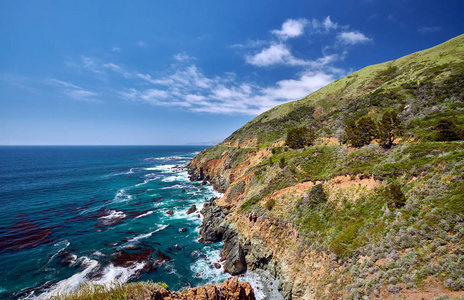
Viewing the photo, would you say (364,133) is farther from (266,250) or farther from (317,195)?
(266,250)

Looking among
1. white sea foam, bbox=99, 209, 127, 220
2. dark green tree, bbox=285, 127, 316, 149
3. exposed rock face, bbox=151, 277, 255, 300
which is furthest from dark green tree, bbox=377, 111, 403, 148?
white sea foam, bbox=99, 209, 127, 220

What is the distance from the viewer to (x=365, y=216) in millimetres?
20062

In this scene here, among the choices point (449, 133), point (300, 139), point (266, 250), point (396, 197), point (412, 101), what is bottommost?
point (266, 250)

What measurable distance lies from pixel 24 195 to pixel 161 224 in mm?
54756

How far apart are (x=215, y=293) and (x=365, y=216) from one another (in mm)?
18539

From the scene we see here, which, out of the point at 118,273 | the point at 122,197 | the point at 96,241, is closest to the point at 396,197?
the point at 118,273

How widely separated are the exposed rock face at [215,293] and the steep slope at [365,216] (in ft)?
27.7

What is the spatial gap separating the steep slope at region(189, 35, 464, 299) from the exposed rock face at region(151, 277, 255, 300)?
845cm

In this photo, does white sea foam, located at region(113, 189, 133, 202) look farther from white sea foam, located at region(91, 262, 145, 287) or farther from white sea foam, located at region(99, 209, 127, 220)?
white sea foam, located at region(91, 262, 145, 287)

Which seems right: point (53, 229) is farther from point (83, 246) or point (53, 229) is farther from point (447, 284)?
point (447, 284)

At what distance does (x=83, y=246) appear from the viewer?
31656 mm

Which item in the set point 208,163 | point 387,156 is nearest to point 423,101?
point 387,156

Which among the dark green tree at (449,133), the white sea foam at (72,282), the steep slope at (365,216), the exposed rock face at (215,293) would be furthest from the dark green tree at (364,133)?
the white sea foam at (72,282)

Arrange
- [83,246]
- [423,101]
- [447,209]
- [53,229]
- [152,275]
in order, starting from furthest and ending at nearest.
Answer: [423,101], [53,229], [83,246], [152,275], [447,209]
